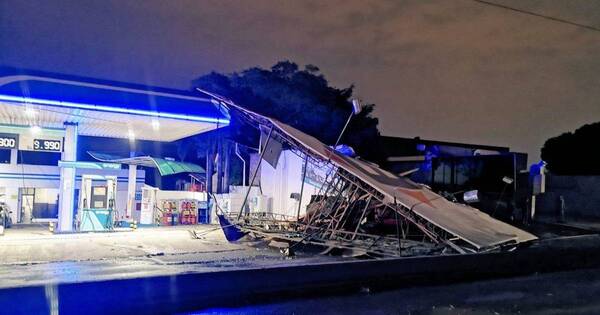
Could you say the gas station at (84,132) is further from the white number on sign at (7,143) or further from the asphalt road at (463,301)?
the asphalt road at (463,301)

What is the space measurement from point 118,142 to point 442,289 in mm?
25488

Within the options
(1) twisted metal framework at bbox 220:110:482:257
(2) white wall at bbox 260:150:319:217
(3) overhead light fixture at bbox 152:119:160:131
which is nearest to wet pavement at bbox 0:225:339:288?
(1) twisted metal framework at bbox 220:110:482:257

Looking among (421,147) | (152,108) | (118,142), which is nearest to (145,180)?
(118,142)

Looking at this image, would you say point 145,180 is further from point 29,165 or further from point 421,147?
point 421,147

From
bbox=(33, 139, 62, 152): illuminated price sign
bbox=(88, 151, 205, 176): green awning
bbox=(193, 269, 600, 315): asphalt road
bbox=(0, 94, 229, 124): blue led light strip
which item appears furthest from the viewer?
bbox=(88, 151, 205, 176): green awning

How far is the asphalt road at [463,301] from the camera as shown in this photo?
8.26 meters

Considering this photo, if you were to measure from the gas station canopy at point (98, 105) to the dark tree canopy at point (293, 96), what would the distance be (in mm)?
6332

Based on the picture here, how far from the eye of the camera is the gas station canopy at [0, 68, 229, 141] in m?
17.1

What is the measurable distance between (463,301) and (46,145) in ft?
60.1

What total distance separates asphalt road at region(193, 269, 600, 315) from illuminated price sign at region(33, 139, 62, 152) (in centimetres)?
1601

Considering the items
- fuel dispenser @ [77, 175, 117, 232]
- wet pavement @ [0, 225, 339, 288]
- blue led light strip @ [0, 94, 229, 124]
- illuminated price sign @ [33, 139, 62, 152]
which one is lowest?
wet pavement @ [0, 225, 339, 288]

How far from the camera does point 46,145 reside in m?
21.5

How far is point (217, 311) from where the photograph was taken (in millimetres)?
8203

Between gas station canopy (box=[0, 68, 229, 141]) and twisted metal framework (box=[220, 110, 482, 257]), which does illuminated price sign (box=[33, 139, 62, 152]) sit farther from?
twisted metal framework (box=[220, 110, 482, 257])
